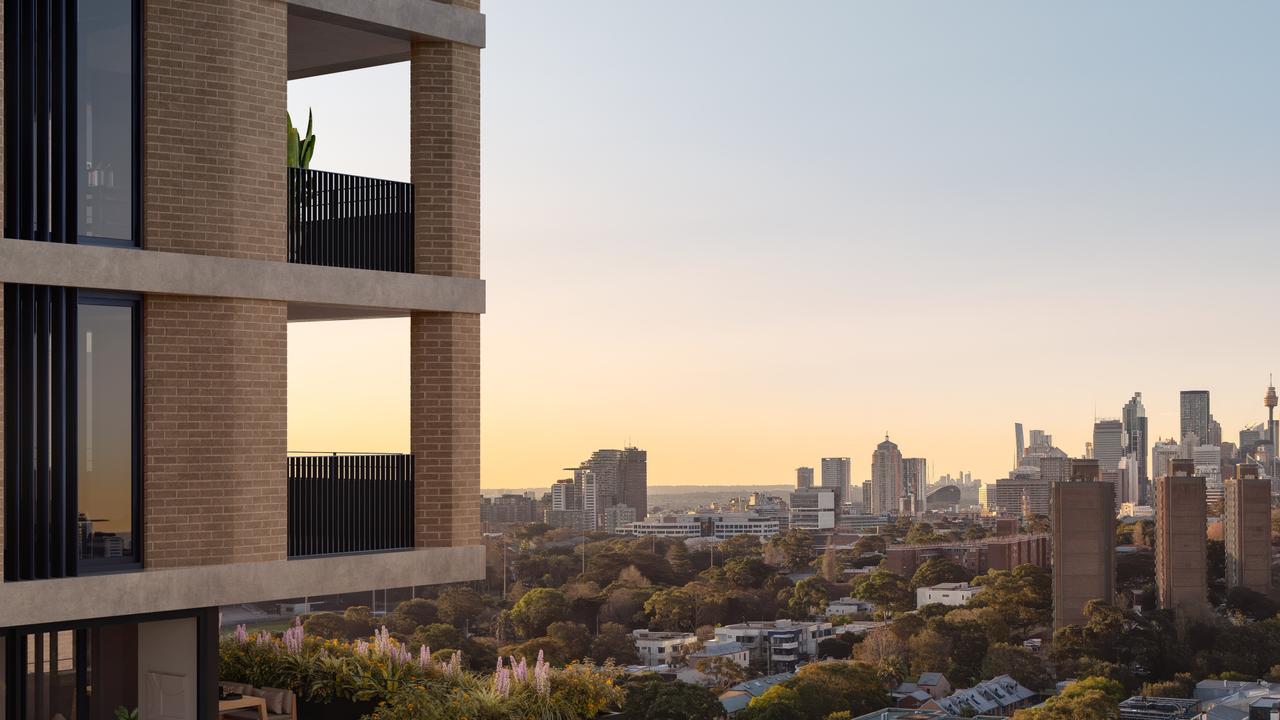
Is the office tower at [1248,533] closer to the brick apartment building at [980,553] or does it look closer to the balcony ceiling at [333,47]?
the brick apartment building at [980,553]

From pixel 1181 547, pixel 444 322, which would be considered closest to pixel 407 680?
pixel 444 322

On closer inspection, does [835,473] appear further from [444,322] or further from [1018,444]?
[444,322]

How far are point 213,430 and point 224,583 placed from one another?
145 cm

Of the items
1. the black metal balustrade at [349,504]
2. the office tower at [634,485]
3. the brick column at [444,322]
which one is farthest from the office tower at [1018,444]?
the black metal balustrade at [349,504]

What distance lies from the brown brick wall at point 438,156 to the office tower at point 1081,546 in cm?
12906

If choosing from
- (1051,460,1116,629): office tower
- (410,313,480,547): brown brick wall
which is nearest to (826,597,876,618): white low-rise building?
(1051,460,1116,629): office tower

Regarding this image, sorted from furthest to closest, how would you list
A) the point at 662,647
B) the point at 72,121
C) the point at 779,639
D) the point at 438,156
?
the point at 779,639
the point at 662,647
the point at 438,156
the point at 72,121

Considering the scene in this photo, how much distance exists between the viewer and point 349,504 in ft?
50.4

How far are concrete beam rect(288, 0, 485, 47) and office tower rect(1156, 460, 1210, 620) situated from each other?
13101 cm

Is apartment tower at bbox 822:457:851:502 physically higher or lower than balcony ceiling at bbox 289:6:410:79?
lower

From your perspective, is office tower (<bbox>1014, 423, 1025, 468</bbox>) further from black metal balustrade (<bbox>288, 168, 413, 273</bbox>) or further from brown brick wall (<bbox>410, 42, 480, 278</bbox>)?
black metal balustrade (<bbox>288, 168, 413, 273</bbox>)

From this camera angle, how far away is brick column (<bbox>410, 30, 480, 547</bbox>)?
52.0ft

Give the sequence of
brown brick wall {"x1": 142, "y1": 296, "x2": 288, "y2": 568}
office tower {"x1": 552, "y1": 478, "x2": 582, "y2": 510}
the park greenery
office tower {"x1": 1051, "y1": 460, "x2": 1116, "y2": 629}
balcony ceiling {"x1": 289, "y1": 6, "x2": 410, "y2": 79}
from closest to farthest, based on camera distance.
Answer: brown brick wall {"x1": 142, "y1": 296, "x2": 288, "y2": 568}, balcony ceiling {"x1": 289, "y1": 6, "x2": 410, "y2": 79}, the park greenery, office tower {"x1": 1051, "y1": 460, "x2": 1116, "y2": 629}, office tower {"x1": 552, "y1": 478, "x2": 582, "y2": 510}

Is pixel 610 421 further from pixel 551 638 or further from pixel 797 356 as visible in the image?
pixel 551 638
